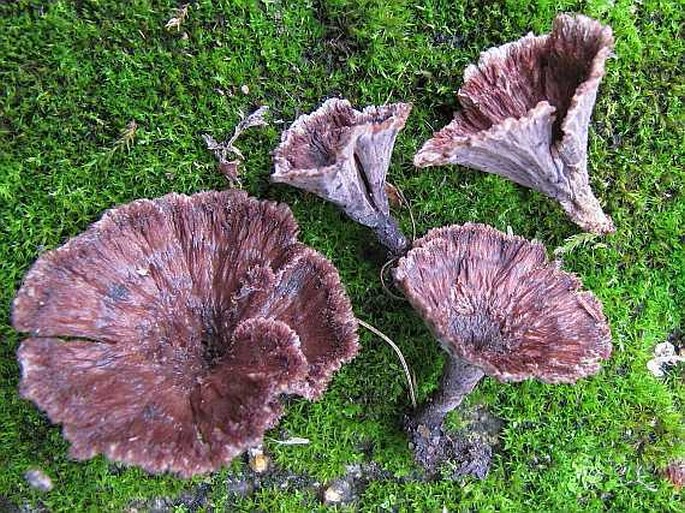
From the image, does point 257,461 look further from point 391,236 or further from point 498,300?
point 498,300

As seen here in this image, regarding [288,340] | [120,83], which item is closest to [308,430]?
[288,340]

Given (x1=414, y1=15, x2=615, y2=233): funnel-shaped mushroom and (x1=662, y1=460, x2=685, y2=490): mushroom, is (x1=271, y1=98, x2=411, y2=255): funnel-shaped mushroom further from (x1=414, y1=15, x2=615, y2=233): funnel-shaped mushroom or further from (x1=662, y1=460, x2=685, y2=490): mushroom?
(x1=662, y1=460, x2=685, y2=490): mushroom

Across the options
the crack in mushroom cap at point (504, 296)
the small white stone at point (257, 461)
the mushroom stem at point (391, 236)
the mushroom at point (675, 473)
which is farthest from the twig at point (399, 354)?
the mushroom at point (675, 473)

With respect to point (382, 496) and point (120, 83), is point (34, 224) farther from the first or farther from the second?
point (382, 496)

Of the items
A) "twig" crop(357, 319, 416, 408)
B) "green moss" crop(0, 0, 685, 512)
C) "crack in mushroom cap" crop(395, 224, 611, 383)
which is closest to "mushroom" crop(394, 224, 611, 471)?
"crack in mushroom cap" crop(395, 224, 611, 383)

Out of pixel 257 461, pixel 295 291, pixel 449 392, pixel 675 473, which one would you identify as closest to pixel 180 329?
pixel 295 291
